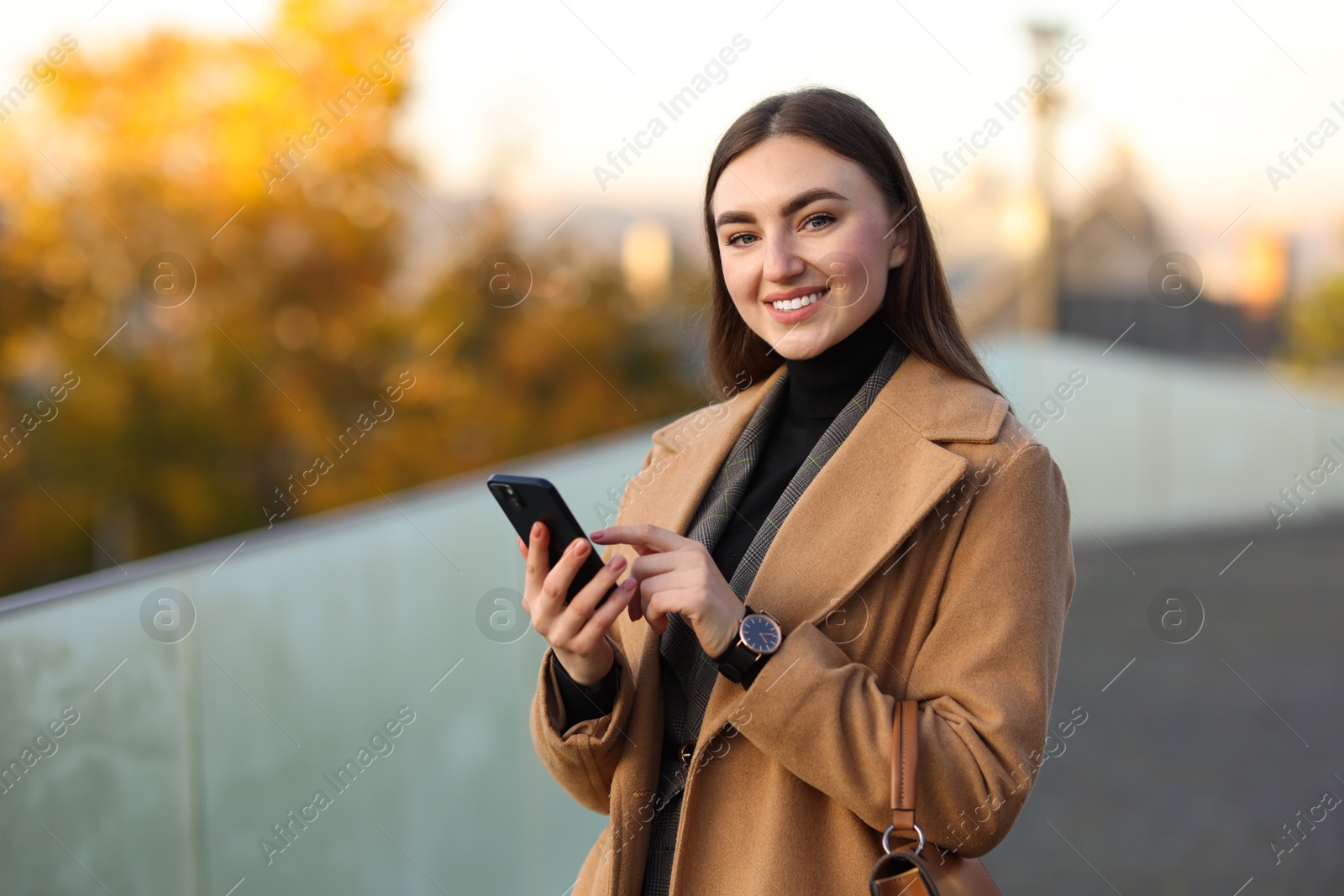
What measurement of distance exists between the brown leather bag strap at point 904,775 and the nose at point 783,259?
70 centimetres

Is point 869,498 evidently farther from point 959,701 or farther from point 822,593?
point 959,701

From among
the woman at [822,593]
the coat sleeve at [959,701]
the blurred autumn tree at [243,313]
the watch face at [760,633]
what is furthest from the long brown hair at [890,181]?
the blurred autumn tree at [243,313]

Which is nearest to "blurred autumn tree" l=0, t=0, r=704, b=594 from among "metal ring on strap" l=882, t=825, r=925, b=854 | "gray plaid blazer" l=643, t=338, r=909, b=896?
"gray plaid blazer" l=643, t=338, r=909, b=896

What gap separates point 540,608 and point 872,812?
0.54m

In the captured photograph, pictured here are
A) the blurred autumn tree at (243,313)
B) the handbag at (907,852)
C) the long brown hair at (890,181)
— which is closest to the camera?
the handbag at (907,852)

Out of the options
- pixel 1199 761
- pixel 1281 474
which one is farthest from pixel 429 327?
pixel 1281 474

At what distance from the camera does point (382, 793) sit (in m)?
3.07

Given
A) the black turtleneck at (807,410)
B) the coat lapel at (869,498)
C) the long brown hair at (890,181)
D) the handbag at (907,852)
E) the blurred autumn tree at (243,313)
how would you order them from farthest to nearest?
the blurred autumn tree at (243,313), the black turtleneck at (807,410), the long brown hair at (890,181), the coat lapel at (869,498), the handbag at (907,852)

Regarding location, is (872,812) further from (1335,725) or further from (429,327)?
(429,327)

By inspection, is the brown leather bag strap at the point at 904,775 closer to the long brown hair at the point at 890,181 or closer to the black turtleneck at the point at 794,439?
the black turtleneck at the point at 794,439

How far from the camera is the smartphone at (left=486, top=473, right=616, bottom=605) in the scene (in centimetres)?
162

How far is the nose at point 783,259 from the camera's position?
179cm

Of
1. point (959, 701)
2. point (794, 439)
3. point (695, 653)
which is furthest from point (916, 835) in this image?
point (794, 439)

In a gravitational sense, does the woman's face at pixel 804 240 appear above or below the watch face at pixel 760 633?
above
